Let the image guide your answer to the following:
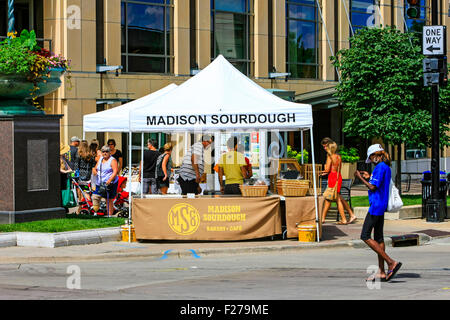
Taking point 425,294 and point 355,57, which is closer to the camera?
point 425,294

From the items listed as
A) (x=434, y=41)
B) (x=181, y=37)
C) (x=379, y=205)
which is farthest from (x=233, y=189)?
(x=181, y=37)

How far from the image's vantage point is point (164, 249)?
44.4ft

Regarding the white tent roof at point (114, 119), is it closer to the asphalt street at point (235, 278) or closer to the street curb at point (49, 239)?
the street curb at point (49, 239)

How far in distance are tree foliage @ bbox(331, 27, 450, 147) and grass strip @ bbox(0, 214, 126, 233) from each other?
9.77 m

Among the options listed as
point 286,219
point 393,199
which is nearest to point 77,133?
point 286,219

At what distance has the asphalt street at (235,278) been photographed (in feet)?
29.6

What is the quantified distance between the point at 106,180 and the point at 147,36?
34.0ft

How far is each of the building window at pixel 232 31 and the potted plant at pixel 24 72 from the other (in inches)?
541

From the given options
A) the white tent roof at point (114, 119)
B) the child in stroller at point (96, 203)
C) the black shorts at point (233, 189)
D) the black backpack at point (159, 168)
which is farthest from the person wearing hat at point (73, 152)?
the black shorts at point (233, 189)

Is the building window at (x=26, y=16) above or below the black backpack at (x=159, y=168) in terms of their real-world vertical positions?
above

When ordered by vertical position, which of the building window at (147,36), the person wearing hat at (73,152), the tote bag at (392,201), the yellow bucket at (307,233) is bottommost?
the yellow bucket at (307,233)

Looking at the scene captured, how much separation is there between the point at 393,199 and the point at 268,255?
354 centimetres
